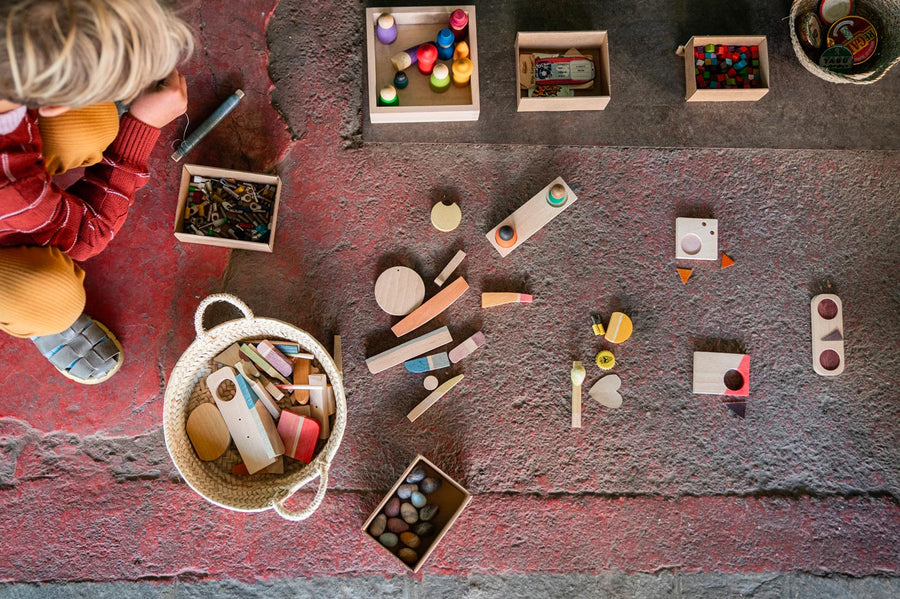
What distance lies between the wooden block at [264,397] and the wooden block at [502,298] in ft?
2.73

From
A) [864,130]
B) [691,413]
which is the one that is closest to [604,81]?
[864,130]

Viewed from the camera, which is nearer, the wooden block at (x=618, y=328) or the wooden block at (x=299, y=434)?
→ the wooden block at (x=299, y=434)

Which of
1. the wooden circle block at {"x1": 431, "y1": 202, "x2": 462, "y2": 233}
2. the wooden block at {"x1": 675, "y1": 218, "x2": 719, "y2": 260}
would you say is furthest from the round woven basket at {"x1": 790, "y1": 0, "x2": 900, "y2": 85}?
the wooden circle block at {"x1": 431, "y1": 202, "x2": 462, "y2": 233}

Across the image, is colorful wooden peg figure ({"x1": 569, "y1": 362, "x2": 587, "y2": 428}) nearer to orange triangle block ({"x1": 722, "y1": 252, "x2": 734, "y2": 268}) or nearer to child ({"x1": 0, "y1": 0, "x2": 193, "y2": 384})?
orange triangle block ({"x1": 722, "y1": 252, "x2": 734, "y2": 268})

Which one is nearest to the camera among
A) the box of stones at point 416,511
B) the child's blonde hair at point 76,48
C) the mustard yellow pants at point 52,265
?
the child's blonde hair at point 76,48

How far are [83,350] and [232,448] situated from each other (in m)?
0.62

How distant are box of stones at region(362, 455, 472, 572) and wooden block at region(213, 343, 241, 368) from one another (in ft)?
2.32

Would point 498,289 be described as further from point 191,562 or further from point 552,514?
point 191,562

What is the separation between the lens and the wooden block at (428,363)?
211 cm

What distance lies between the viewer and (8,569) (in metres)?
2.15

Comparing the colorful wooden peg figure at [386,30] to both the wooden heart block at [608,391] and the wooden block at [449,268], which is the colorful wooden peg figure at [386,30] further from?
the wooden heart block at [608,391]

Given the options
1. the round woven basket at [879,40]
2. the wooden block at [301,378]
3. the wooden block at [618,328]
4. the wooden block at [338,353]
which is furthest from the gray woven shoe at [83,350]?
the round woven basket at [879,40]

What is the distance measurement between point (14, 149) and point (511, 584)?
2061 millimetres

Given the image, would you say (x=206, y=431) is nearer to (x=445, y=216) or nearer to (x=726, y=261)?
(x=445, y=216)
